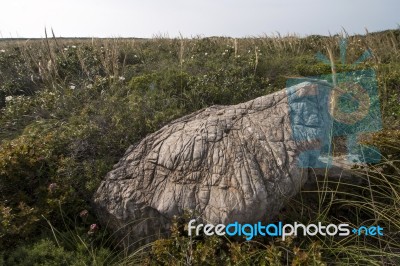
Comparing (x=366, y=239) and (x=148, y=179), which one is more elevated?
(x=148, y=179)

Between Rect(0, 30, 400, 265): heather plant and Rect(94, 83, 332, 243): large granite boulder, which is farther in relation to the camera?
Rect(94, 83, 332, 243): large granite boulder

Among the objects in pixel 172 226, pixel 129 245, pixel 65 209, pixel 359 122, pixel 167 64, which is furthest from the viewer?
pixel 167 64

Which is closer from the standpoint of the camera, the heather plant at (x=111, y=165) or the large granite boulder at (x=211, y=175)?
the heather plant at (x=111, y=165)

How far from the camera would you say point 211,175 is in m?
3.22

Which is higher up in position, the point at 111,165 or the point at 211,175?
the point at 211,175

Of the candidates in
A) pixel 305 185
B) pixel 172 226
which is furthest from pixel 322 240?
pixel 172 226

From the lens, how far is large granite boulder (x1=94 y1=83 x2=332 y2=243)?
3053 millimetres

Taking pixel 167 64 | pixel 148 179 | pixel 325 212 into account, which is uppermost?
pixel 167 64

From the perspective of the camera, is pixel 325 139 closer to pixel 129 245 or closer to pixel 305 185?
pixel 305 185

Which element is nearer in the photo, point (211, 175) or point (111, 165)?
point (211, 175)

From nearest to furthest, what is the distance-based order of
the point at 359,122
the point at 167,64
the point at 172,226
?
the point at 172,226
the point at 359,122
the point at 167,64

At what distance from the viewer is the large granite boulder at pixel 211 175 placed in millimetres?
3053

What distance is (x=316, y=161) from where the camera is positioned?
339 centimetres

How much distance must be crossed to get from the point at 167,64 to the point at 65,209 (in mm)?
4713
